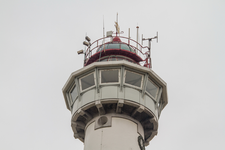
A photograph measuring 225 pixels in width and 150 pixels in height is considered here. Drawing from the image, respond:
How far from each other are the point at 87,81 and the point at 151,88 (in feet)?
14.4

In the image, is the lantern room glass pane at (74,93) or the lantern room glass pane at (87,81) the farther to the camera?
the lantern room glass pane at (74,93)

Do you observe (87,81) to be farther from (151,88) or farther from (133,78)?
(151,88)

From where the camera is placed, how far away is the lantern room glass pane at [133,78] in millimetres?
23594

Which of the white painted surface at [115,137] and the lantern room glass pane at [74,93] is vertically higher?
the lantern room glass pane at [74,93]

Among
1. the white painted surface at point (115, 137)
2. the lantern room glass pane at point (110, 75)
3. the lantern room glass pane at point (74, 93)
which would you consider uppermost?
the lantern room glass pane at point (110, 75)

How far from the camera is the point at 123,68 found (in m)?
23.3

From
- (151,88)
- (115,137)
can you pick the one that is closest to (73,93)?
(115,137)

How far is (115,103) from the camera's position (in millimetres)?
22891

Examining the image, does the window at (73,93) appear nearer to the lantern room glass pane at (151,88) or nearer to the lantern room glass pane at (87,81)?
the lantern room glass pane at (87,81)

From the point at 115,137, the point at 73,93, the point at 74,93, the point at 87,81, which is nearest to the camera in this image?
the point at 115,137

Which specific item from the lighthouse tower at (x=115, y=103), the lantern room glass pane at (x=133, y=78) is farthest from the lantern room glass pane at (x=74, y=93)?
the lantern room glass pane at (x=133, y=78)

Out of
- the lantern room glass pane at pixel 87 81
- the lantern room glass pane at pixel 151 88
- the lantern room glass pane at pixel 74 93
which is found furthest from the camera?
the lantern room glass pane at pixel 74 93

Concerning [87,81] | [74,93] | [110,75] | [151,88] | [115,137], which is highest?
[110,75]

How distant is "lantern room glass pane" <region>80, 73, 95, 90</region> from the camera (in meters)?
23.9
